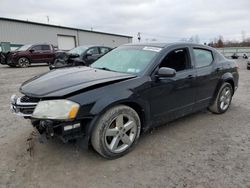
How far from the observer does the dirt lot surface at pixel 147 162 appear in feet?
8.84

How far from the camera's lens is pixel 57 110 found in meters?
2.67

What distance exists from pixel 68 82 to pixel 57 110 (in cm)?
52

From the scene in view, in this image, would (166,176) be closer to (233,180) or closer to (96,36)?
(233,180)

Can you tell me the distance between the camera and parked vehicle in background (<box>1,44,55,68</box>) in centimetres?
1571

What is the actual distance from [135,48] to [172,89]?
1025 mm

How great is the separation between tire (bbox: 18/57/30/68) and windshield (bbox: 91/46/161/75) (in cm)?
1324

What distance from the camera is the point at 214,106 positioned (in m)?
4.97

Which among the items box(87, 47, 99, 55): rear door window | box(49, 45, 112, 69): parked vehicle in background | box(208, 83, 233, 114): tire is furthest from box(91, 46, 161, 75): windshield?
box(87, 47, 99, 55): rear door window

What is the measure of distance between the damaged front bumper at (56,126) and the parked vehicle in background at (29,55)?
1421 cm

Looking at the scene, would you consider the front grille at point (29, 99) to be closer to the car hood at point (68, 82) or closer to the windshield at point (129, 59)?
the car hood at point (68, 82)

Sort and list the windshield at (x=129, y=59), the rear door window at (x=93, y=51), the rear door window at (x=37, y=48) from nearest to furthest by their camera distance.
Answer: the windshield at (x=129, y=59), the rear door window at (x=93, y=51), the rear door window at (x=37, y=48)

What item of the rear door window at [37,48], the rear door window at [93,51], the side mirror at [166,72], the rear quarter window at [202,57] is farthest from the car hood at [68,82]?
the rear door window at [37,48]

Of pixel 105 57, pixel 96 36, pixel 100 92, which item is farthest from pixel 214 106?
pixel 96 36

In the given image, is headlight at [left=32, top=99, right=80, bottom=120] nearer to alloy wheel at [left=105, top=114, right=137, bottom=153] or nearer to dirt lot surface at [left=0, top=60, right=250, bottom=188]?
alloy wheel at [left=105, top=114, right=137, bottom=153]
